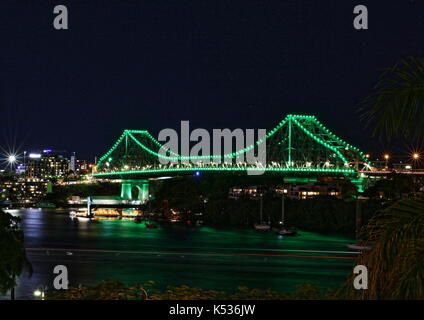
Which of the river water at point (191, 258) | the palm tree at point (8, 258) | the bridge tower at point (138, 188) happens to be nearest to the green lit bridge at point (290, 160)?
the bridge tower at point (138, 188)

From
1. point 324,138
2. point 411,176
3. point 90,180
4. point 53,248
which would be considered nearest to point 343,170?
point 411,176

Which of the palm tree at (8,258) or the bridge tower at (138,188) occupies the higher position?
the palm tree at (8,258)

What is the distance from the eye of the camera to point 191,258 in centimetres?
2608

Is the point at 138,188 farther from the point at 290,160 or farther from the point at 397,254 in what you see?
the point at 397,254

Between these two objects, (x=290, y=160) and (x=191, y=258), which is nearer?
(x=191, y=258)

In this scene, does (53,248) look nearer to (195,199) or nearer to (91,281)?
(91,281)

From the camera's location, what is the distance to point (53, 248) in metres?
29.8

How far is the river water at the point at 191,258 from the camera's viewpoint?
20578 mm

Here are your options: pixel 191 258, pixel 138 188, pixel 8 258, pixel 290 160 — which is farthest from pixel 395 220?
pixel 138 188

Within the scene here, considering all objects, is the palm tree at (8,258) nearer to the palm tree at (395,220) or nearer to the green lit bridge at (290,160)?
the palm tree at (395,220)

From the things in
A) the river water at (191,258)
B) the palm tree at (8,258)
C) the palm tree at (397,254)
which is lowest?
Result: the river water at (191,258)

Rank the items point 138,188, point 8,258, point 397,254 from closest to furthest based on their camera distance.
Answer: point 397,254 < point 8,258 < point 138,188
